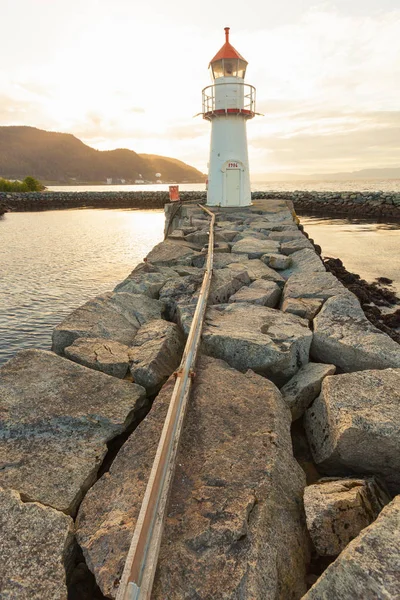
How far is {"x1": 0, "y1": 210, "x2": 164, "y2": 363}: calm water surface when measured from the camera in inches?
309

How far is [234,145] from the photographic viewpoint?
16.8 meters

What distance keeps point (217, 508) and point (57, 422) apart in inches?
59.0

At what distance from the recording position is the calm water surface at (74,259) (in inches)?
326

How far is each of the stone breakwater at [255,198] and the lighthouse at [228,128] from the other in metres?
6.68

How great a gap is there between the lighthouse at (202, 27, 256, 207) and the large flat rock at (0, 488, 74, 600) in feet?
54.6

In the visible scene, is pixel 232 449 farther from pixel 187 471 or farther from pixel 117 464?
pixel 117 464

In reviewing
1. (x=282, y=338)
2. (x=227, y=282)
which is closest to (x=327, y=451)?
(x=282, y=338)

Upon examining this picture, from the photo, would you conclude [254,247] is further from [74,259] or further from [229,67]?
[229,67]

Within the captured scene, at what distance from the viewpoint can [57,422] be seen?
293 centimetres

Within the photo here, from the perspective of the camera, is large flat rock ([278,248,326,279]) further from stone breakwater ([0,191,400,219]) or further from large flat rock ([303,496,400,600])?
stone breakwater ([0,191,400,219])

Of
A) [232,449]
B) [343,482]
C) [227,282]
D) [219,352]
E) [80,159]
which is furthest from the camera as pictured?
[80,159]

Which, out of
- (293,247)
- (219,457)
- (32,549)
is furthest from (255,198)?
(32,549)

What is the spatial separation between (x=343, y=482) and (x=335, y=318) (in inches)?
95.5

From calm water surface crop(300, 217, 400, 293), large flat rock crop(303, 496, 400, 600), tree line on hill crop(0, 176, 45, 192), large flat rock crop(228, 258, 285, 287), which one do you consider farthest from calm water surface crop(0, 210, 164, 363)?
tree line on hill crop(0, 176, 45, 192)
